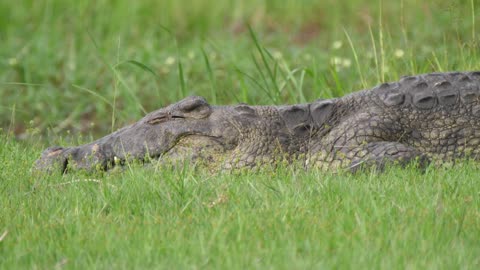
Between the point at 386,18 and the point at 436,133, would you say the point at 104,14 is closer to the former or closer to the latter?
the point at 386,18

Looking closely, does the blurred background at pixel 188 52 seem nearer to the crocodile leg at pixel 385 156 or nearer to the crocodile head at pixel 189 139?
the crocodile head at pixel 189 139

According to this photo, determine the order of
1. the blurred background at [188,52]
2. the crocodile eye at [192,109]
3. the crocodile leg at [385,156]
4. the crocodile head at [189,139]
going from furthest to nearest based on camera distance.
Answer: the blurred background at [188,52]
the crocodile eye at [192,109]
the crocodile head at [189,139]
the crocodile leg at [385,156]

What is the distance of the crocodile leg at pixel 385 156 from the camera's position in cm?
536

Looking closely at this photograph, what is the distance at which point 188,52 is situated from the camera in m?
11.3

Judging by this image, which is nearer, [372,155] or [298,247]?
[298,247]

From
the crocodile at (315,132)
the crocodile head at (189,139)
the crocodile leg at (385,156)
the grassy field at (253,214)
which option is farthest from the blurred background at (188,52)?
the crocodile leg at (385,156)

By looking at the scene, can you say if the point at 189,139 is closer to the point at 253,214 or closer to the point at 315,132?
the point at 315,132

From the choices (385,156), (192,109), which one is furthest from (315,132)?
(192,109)

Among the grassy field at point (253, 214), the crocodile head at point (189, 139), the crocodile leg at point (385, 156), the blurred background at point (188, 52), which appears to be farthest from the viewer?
the blurred background at point (188, 52)

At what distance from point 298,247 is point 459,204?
0.96 m

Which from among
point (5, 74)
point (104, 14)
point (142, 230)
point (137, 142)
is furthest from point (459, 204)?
point (104, 14)

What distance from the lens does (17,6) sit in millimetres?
12070

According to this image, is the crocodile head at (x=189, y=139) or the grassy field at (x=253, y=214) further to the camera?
the crocodile head at (x=189, y=139)

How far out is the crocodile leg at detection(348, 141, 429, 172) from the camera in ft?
17.6
